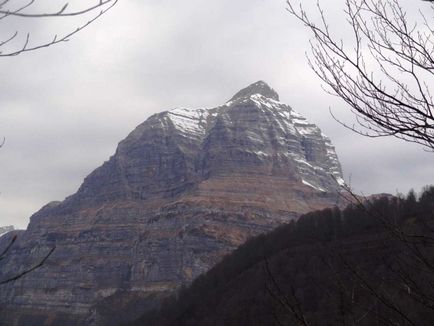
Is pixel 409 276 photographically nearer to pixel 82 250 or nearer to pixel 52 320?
pixel 52 320

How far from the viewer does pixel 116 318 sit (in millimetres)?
141875

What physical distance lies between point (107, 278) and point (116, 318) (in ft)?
136

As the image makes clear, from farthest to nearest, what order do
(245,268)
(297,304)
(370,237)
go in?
1. (245,268)
2. (370,237)
3. (297,304)

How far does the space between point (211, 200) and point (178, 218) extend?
11211 millimetres

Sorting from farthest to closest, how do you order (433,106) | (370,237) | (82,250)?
(82,250)
(370,237)
(433,106)

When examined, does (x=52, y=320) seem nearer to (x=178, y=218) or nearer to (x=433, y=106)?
(x=178, y=218)

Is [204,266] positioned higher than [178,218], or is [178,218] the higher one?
[178,218]

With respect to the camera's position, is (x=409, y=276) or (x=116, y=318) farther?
(x=116, y=318)

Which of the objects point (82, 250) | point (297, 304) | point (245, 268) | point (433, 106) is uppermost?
point (82, 250)

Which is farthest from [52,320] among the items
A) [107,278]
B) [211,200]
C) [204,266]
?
[211,200]

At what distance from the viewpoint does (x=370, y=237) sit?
73.6 m

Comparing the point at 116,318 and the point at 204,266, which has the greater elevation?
the point at 204,266

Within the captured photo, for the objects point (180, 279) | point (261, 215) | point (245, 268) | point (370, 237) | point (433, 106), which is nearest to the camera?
point (433, 106)

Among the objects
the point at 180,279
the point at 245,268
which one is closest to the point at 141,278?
the point at 180,279
